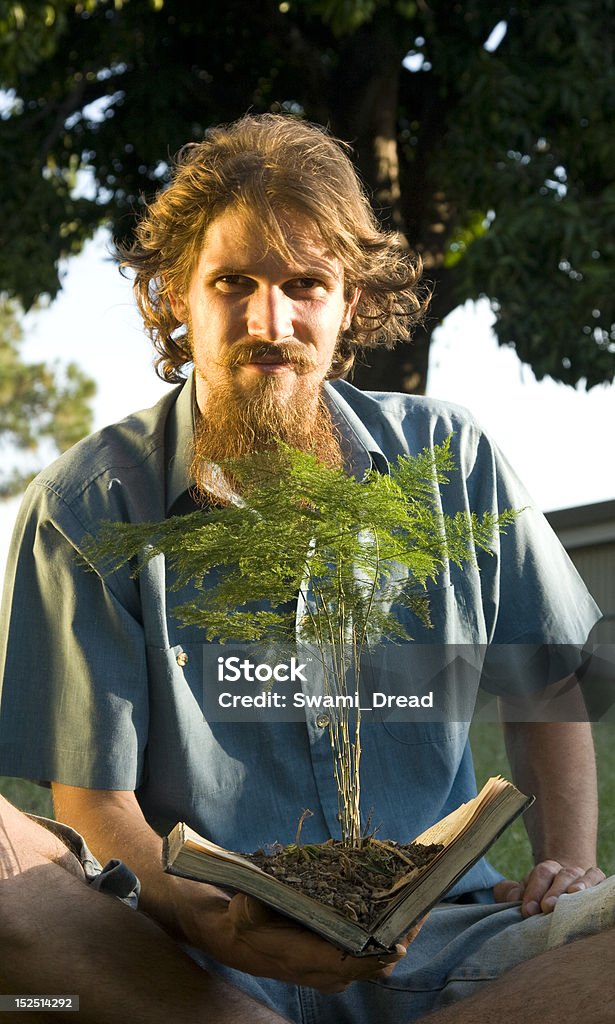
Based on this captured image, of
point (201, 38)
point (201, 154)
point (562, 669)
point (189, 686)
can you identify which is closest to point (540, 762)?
point (562, 669)

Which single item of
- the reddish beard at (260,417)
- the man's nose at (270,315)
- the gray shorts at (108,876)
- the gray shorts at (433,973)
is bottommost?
the gray shorts at (433,973)

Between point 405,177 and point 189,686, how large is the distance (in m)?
8.15

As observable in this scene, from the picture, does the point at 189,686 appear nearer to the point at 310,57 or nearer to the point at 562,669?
the point at 562,669

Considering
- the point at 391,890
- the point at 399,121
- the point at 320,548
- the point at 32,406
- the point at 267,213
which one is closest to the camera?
the point at 391,890

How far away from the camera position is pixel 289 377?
192cm

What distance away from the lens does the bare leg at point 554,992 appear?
1551mm

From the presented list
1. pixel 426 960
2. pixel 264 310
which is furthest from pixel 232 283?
pixel 426 960

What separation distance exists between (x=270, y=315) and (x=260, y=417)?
0.18 meters

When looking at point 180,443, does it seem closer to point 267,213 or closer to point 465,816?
point 267,213

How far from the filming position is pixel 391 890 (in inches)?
56.9

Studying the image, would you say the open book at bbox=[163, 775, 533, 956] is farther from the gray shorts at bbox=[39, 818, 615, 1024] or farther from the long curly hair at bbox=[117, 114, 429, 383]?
the long curly hair at bbox=[117, 114, 429, 383]

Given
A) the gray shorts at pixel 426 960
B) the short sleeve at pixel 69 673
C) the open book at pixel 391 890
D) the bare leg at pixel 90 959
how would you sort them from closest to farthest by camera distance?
the open book at pixel 391 890 < the bare leg at pixel 90 959 < the gray shorts at pixel 426 960 < the short sleeve at pixel 69 673

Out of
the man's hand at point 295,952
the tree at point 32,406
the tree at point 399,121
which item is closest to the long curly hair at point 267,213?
the man's hand at point 295,952

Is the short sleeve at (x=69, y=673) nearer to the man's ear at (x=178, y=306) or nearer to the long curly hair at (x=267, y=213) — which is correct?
the man's ear at (x=178, y=306)
